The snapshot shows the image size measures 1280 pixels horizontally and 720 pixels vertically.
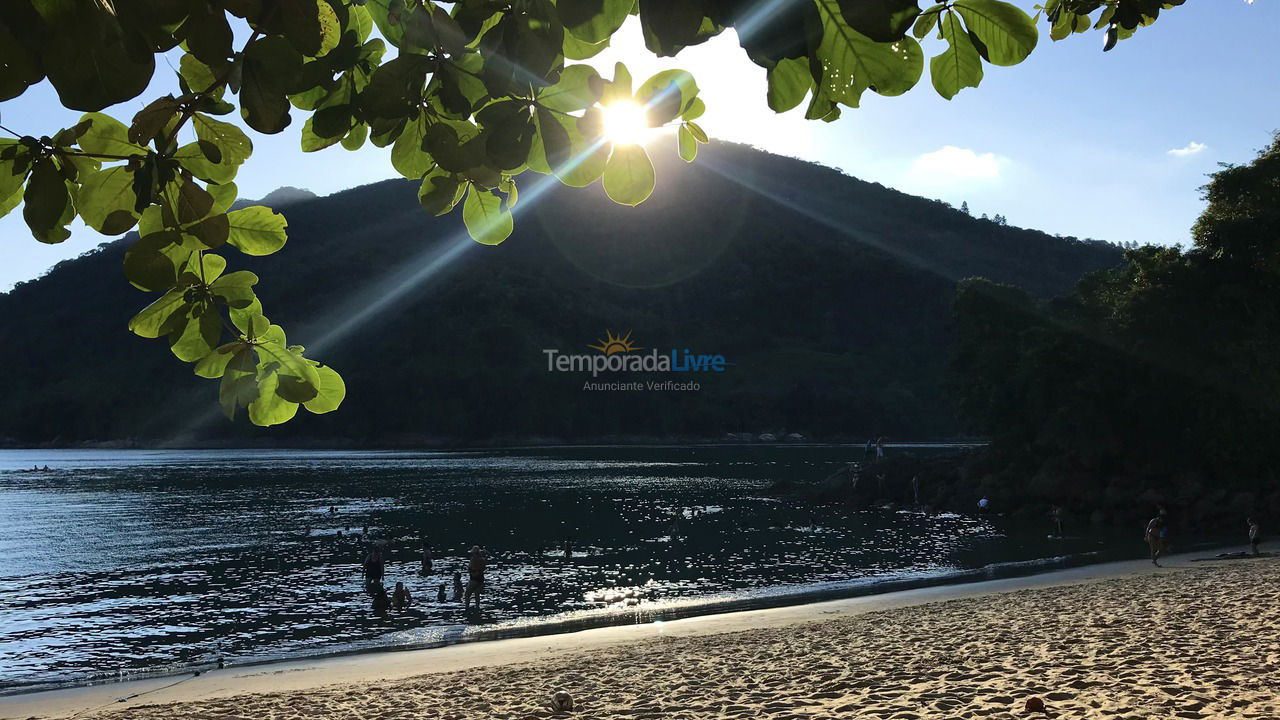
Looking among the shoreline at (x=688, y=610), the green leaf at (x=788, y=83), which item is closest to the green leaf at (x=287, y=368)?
the green leaf at (x=788, y=83)

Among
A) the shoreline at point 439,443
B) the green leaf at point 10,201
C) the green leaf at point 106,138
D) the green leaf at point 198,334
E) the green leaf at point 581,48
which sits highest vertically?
the shoreline at point 439,443

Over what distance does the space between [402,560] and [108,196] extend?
125 ft

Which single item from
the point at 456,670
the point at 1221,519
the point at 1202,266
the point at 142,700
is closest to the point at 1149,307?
the point at 1202,266

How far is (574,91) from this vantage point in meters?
1.77

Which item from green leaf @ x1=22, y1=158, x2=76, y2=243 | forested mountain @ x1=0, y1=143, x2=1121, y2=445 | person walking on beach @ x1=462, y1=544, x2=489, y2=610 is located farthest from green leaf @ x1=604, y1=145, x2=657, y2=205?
forested mountain @ x1=0, y1=143, x2=1121, y2=445

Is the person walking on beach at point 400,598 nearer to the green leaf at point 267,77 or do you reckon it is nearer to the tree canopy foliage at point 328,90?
the tree canopy foliage at point 328,90

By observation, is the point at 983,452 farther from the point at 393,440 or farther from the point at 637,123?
the point at 393,440

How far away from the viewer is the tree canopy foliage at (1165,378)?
36688 millimetres

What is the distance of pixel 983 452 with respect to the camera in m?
61.0

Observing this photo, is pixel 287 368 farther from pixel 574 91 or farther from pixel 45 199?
pixel 574 91

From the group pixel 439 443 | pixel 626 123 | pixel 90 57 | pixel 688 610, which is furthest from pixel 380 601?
pixel 439 443

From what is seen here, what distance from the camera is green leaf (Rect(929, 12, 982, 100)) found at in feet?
5.14

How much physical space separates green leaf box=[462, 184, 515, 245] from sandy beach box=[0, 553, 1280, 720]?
7.35m

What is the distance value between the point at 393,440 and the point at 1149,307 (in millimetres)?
152060
